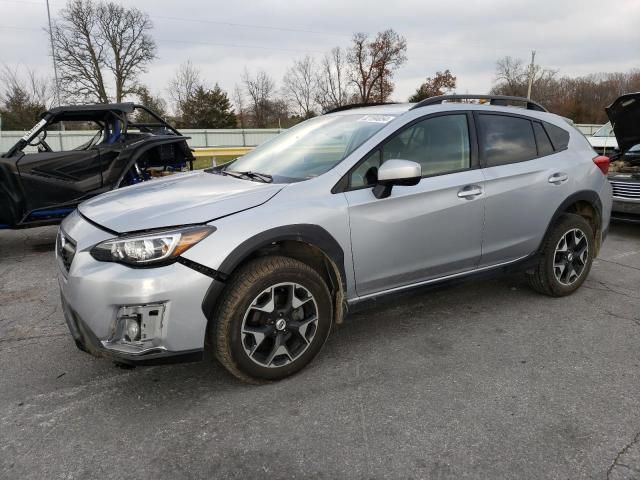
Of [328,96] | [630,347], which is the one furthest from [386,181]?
[328,96]

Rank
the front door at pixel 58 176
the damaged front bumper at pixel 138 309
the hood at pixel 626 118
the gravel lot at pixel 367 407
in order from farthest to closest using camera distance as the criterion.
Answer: the hood at pixel 626 118
the front door at pixel 58 176
the damaged front bumper at pixel 138 309
the gravel lot at pixel 367 407

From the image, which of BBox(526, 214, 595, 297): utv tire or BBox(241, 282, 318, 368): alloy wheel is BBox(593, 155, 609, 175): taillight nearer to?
BBox(526, 214, 595, 297): utv tire

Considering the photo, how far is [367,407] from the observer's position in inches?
101

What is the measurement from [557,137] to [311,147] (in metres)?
2.20

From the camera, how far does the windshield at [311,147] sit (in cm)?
311

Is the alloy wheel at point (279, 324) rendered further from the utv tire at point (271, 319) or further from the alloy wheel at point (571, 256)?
the alloy wheel at point (571, 256)

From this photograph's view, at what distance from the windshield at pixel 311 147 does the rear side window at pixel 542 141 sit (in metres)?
1.45

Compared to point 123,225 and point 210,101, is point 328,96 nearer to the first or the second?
point 210,101

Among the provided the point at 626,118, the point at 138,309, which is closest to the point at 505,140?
the point at 138,309

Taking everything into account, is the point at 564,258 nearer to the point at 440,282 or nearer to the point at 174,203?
the point at 440,282

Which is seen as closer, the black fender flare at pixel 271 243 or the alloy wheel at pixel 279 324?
the black fender flare at pixel 271 243

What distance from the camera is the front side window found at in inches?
119

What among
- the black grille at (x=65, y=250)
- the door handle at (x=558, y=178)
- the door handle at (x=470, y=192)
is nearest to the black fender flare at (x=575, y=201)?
the door handle at (x=558, y=178)

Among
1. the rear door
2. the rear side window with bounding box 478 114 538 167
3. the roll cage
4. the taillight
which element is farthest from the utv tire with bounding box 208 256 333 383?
the roll cage
